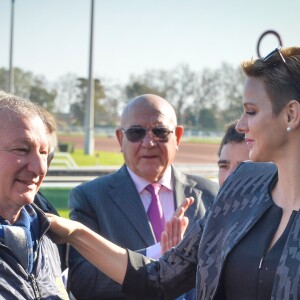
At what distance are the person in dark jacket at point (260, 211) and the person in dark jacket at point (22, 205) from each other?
10.9 inches

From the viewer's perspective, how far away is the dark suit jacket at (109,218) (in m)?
3.20

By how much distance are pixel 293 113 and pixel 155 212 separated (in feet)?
5.27

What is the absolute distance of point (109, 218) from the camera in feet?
11.4

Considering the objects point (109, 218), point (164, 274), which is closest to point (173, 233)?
point (164, 274)

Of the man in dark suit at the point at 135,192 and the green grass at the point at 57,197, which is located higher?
the man in dark suit at the point at 135,192

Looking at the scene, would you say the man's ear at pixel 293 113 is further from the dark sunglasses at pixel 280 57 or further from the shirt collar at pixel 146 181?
the shirt collar at pixel 146 181

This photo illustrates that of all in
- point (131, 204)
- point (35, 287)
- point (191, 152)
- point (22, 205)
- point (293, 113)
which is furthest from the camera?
point (191, 152)

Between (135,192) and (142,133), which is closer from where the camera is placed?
(135,192)

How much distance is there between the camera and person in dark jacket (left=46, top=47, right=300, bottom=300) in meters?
2.12

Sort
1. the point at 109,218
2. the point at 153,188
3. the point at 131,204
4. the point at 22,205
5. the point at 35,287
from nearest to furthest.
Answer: the point at 35,287 → the point at 22,205 → the point at 109,218 → the point at 131,204 → the point at 153,188

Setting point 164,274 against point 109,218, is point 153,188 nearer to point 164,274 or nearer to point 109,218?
point 109,218

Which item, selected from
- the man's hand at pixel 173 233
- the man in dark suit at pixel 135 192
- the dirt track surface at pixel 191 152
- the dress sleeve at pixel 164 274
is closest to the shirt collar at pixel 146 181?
the man in dark suit at pixel 135 192

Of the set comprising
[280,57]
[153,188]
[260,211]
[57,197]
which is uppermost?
[280,57]

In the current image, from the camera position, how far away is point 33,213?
7.48ft
